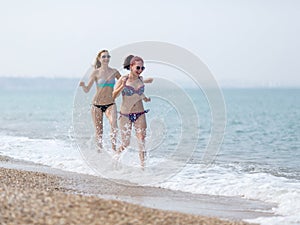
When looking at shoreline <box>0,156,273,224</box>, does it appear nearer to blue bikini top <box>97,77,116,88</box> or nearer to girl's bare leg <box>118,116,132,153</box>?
girl's bare leg <box>118,116,132,153</box>

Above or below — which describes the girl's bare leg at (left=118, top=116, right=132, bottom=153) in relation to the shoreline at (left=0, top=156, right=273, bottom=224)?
above

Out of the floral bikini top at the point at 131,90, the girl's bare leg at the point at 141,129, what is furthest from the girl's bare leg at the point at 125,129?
the floral bikini top at the point at 131,90

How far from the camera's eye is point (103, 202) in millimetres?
6934

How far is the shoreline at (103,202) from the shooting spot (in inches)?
252

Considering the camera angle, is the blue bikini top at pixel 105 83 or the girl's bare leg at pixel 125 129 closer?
the girl's bare leg at pixel 125 129

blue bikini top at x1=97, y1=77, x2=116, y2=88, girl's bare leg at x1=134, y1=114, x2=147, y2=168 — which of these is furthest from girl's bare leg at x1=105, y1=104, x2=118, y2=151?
girl's bare leg at x1=134, y1=114, x2=147, y2=168

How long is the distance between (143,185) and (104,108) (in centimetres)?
221

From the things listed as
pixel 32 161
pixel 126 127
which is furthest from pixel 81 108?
pixel 126 127

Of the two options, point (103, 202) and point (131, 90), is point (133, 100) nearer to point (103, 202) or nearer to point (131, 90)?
point (131, 90)

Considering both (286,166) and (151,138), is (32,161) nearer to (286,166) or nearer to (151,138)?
(151,138)

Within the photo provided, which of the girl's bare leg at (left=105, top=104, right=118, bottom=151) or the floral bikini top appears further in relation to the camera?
the girl's bare leg at (left=105, top=104, right=118, bottom=151)

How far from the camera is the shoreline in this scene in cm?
640

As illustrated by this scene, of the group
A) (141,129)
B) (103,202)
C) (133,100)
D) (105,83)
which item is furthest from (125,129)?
(103,202)

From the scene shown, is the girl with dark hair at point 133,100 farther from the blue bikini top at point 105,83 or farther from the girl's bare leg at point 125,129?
the blue bikini top at point 105,83
